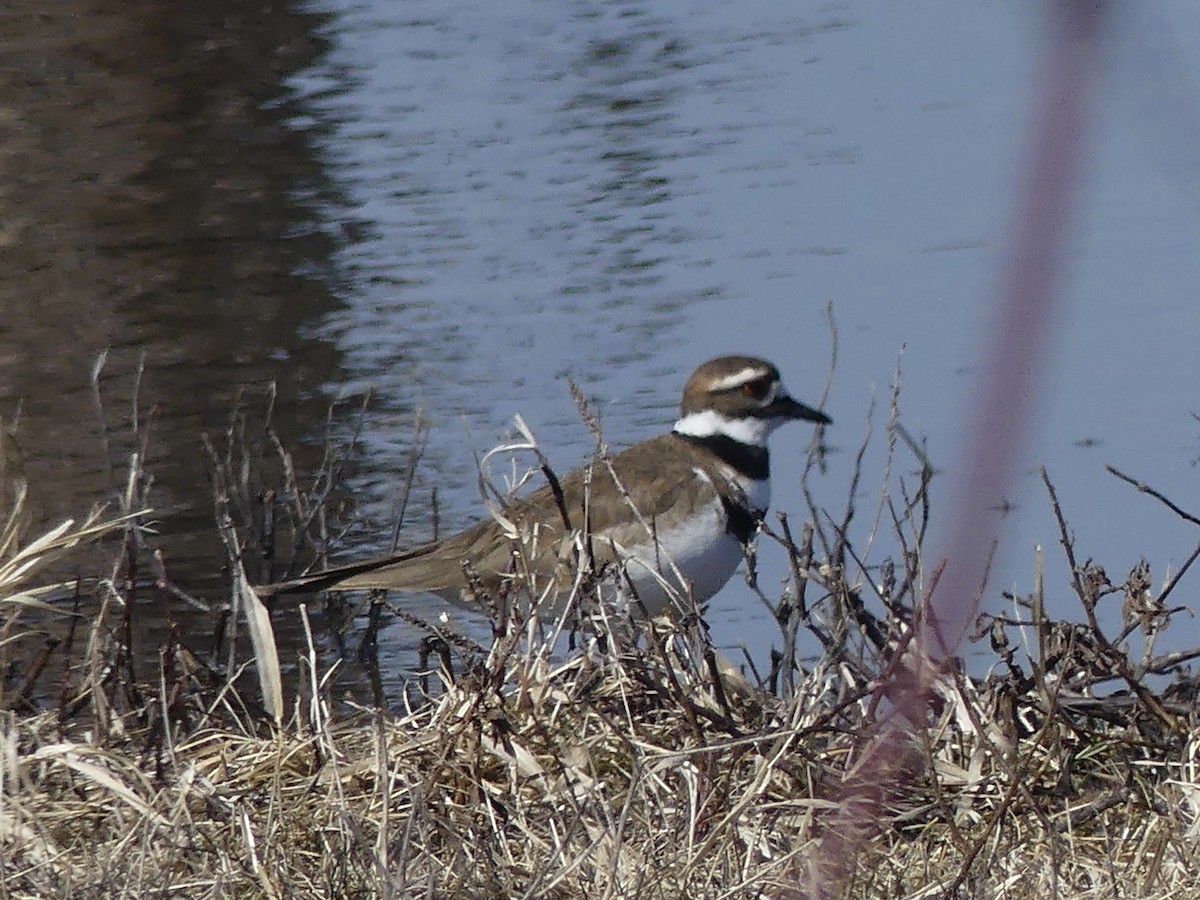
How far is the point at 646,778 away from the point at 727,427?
2664 mm

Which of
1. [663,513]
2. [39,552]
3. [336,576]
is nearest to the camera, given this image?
[39,552]

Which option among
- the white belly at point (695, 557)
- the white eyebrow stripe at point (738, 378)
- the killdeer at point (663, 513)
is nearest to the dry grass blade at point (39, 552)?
the killdeer at point (663, 513)

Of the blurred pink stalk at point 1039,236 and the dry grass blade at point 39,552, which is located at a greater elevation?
the blurred pink stalk at point 1039,236

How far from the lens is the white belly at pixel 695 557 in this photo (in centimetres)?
509

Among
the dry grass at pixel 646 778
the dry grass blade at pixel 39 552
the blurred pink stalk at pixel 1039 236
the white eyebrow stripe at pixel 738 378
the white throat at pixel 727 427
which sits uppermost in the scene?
the blurred pink stalk at pixel 1039 236

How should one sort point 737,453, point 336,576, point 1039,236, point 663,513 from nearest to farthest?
point 1039,236
point 336,576
point 663,513
point 737,453

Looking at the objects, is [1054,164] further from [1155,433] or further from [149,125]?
[149,125]

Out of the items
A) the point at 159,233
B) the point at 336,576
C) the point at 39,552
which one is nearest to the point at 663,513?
the point at 336,576

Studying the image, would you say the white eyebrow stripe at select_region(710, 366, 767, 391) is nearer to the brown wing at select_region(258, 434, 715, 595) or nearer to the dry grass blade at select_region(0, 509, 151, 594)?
the brown wing at select_region(258, 434, 715, 595)

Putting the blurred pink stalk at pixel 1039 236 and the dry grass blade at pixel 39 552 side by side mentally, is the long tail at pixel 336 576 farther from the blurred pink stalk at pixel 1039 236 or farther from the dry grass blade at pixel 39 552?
the blurred pink stalk at pixel 1039 236

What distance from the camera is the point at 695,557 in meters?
5.16

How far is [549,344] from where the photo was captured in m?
7.57

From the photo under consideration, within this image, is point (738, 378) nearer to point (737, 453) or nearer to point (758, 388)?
point (758, 388)

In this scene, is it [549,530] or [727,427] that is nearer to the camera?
[549,530]
